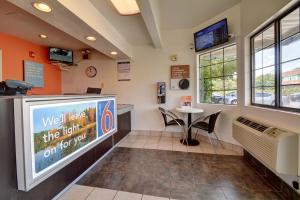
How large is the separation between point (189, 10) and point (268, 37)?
4.95ft

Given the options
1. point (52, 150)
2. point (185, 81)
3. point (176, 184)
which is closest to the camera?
point (52, 150)

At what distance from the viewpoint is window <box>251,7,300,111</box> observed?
185cm

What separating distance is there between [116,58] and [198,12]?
2.39 metres

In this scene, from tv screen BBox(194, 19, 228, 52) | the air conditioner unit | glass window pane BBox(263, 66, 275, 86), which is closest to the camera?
Result: the air conditioner unit

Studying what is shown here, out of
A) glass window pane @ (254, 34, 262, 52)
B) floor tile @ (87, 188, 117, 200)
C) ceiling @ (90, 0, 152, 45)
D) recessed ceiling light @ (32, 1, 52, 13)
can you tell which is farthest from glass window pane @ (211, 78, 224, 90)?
recessed ceiling light @ (32, 1, 52, 13)

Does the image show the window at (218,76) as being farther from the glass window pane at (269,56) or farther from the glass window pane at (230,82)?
the glass window pane at (269,56)

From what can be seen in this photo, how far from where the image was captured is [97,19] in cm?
249

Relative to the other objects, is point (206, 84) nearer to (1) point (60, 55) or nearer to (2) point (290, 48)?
(2) point (290, 48)

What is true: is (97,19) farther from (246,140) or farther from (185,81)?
(246,140)

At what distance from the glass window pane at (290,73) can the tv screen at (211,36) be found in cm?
137

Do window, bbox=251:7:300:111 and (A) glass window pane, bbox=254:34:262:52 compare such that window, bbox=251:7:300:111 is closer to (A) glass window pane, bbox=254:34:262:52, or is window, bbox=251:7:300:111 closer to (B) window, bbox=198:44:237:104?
(A) glass window pane, bbox=254:34:262:52

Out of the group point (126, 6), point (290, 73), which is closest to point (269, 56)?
point (290, 73)

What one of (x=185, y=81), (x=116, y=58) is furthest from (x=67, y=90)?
(x=185, y=81)

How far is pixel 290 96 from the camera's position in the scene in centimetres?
193
